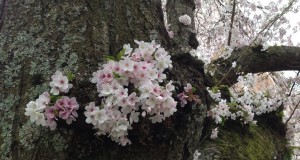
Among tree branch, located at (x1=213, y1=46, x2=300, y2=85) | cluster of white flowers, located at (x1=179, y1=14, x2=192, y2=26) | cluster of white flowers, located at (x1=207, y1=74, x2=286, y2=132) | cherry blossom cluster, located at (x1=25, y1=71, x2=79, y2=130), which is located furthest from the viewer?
tree branch, located at (x1=213, y1=46, x2=300, y2=85)

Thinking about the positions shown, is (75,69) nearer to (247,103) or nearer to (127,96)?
(127,96)

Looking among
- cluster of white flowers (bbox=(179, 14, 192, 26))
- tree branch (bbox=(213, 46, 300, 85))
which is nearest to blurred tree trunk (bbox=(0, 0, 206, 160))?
cluster of white flowers (bbox=(179, 14, 192, 26))

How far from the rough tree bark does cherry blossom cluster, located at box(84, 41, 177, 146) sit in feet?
0.18

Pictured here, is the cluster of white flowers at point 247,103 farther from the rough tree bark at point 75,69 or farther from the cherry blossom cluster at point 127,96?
the cherry blossom cluster at point 127,96

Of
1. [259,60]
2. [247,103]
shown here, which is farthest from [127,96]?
[259,60]

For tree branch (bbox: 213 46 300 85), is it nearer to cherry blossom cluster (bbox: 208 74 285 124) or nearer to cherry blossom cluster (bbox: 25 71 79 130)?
cherry blossom cluster (bbox: 208 74 285 124)

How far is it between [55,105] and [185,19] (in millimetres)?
2280

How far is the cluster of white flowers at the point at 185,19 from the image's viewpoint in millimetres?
3406

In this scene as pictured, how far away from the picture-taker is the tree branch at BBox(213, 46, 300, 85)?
4043 millimetres

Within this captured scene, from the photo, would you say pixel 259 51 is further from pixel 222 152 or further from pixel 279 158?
pixel 222 152

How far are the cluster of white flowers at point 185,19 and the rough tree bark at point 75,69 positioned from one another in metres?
1.71

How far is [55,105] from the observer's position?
1304 mm

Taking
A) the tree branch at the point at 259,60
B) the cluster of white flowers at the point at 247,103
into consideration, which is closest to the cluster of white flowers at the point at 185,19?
the cluster of white flowers at the point at 247,103

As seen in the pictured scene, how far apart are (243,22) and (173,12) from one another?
2713 mm
